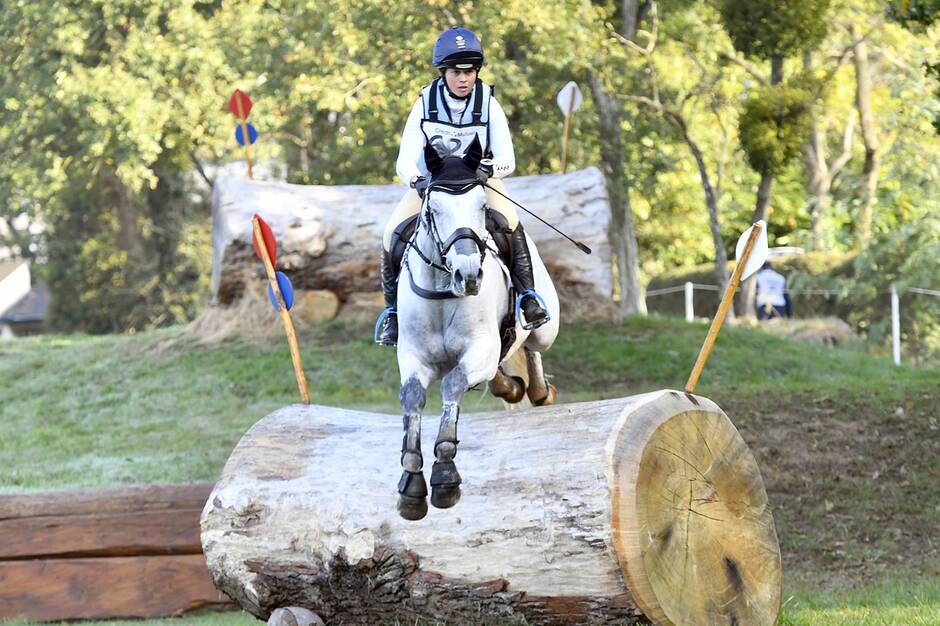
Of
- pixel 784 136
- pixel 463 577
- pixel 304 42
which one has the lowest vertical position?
pixel 463 577

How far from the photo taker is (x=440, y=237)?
255 inches

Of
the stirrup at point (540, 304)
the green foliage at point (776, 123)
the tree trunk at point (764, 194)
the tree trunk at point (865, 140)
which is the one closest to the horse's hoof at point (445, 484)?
the stirrup at point (540, 304)

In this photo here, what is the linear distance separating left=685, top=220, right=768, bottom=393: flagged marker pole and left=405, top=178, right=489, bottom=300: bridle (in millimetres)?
1447

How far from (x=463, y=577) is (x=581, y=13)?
46.7 feet

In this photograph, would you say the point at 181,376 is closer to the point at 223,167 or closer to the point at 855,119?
the point at 223,167

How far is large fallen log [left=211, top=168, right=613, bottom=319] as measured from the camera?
16.9m

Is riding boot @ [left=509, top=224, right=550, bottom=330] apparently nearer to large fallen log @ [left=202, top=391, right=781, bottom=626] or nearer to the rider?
the rider

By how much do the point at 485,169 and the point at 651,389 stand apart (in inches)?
350

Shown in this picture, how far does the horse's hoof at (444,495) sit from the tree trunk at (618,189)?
15.1 meters

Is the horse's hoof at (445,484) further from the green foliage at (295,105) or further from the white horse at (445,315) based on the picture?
the green foliage at (295,105)

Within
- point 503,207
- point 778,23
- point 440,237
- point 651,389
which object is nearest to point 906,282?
point 778,23

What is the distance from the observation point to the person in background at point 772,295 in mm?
24000

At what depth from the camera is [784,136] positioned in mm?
18859

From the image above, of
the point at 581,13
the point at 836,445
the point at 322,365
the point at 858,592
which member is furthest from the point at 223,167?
Result: the point at 858,592
